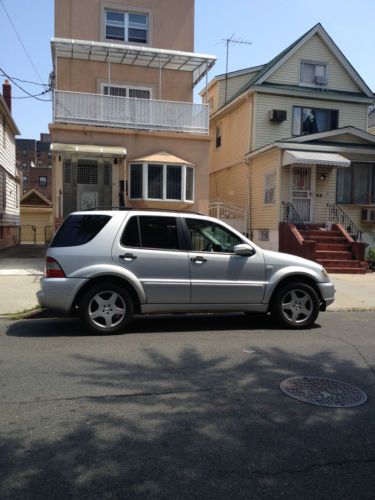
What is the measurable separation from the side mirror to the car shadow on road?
1199 mm

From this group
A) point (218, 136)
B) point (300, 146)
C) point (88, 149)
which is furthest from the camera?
point (218, 136)

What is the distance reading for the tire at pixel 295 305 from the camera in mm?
7500

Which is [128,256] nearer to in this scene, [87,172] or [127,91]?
[87,172]

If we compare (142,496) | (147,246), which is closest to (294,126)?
(147,246)

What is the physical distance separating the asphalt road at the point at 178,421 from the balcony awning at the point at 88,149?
9.87 m

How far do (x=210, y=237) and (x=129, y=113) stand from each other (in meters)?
10.8

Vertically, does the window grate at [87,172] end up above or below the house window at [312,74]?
below

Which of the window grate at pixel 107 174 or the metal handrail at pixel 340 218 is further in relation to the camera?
the metal handrail at pixel 340 218

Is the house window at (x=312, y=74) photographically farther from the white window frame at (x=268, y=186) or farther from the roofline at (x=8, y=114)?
the roofline at (x=8, y=114)

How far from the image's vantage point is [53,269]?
682 centimetres

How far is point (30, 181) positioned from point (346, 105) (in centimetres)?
5446

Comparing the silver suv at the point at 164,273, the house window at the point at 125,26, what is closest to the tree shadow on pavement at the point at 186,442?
the silver suv at the point at 164,273

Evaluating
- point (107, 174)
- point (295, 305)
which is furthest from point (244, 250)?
point (107, 174)

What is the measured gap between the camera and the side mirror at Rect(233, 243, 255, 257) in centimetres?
726
